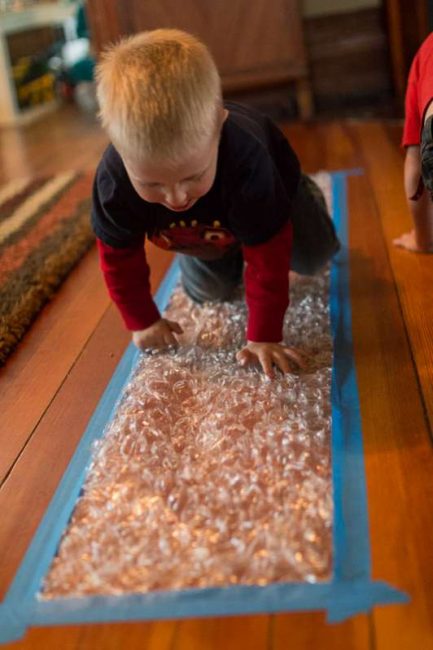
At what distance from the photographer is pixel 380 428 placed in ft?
2.58

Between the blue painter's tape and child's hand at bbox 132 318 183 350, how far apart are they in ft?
0.77

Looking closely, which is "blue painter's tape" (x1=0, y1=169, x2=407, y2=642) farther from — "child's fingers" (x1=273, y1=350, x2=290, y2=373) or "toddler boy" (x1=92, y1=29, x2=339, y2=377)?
"toddler boy" (x1=92, y1=29, x2=339, y2=377)

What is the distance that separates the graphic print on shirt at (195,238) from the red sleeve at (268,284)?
54 millimetres

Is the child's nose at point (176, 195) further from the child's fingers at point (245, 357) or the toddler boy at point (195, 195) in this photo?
the child's fingers at point (245, 357)

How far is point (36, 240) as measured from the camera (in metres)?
1.48

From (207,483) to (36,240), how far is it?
89 cm

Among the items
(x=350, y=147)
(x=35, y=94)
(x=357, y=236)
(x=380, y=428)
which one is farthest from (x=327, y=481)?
(x=35, y=94)

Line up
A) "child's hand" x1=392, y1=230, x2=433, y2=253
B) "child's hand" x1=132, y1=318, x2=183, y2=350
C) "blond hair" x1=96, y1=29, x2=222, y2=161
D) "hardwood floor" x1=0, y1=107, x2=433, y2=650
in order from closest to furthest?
"hardwood floor" x1=0, y1=107, x2=433, y2=650, "blond hair" x1=96, y1=29, x2=222, y2=161, "child's hand" x1=132, y1=318, x2=183, y2=350, "child's hand" x1=392, y1=230, x2=433, y2=253

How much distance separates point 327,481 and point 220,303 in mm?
450

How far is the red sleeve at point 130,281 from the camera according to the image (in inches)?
37.8

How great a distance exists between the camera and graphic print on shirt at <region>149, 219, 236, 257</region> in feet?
3.08

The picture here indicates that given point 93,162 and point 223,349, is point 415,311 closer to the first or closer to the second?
point 223,349

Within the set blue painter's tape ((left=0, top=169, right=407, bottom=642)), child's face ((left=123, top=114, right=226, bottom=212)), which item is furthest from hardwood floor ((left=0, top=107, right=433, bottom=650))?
child's face ((left=123, top=114, right=226, bottom=212))

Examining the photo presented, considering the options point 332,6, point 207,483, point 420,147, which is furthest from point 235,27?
point 207,483
